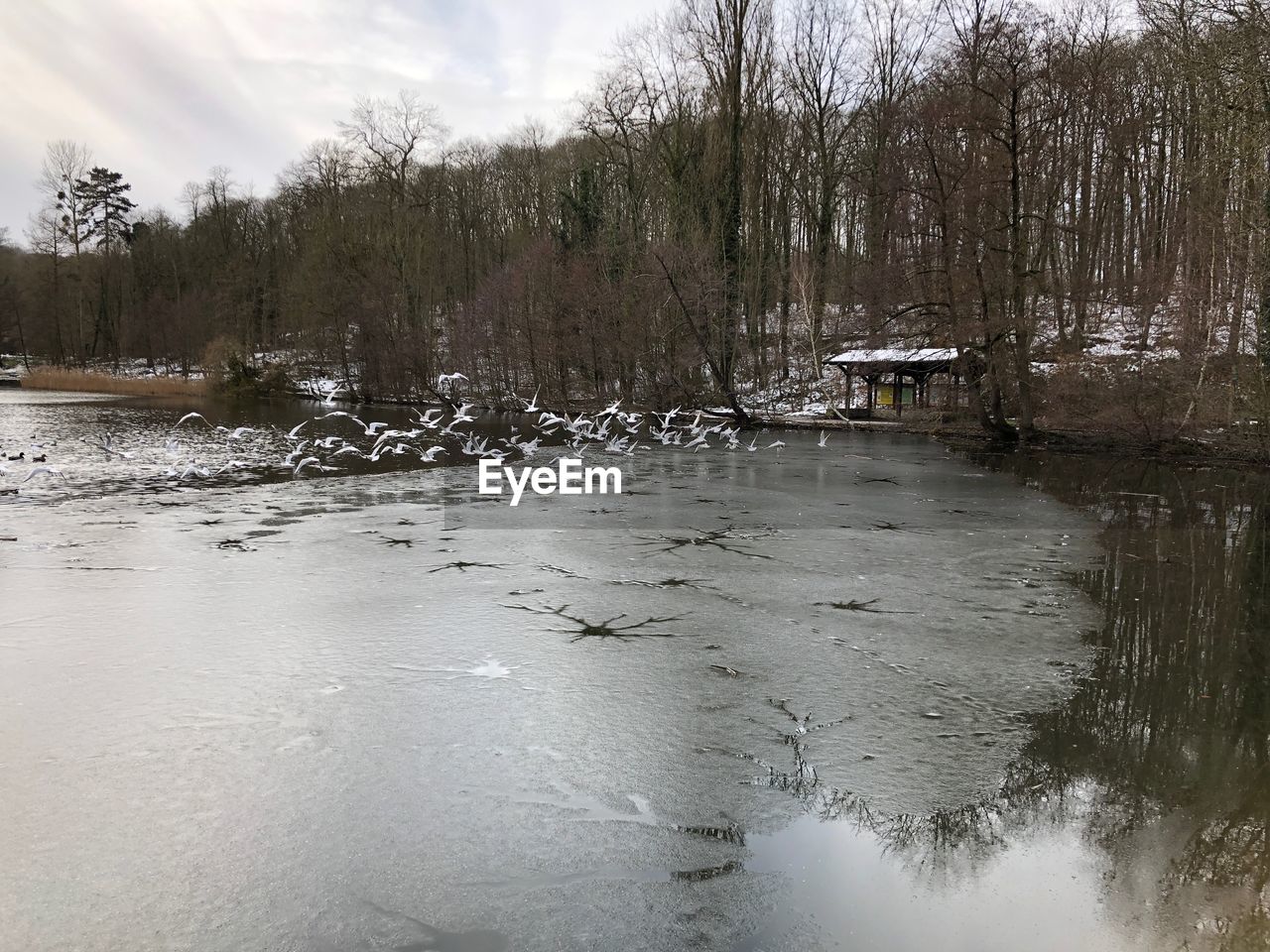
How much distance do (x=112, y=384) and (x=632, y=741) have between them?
51.8 meters

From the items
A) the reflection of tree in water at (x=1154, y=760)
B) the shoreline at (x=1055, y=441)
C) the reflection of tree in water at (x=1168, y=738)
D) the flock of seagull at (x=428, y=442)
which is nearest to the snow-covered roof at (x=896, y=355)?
the shoreline at (x=1055, y=441)

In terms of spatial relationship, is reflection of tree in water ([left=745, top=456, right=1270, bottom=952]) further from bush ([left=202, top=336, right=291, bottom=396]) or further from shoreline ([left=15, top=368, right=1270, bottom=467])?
bush ([left=202, top=336, right=291, bottom=396])

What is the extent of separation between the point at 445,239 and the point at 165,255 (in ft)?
83.0

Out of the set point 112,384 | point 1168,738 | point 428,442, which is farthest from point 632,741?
point 112,384

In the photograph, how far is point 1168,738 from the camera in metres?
4.46

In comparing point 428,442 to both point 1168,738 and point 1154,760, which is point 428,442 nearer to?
point 1168,738

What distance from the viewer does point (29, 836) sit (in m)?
3.54

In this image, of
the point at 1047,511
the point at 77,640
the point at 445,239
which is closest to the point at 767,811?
the point at 77,640

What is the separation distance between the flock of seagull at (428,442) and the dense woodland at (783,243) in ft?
16.1

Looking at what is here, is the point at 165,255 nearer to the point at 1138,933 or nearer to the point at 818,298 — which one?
the point at 818,298

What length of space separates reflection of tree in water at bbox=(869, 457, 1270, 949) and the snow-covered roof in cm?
1737

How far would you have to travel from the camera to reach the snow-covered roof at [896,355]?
83.7ft

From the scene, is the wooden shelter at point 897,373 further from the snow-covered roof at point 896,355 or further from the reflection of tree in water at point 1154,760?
the reflection of tree in water at point 1154,760

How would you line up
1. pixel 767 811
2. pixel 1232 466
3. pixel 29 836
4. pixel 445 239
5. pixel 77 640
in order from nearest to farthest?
pixel 29 836 → pixel 767 811 → pixel 77 640 → pixel 1232 466 → pixel 445 239
